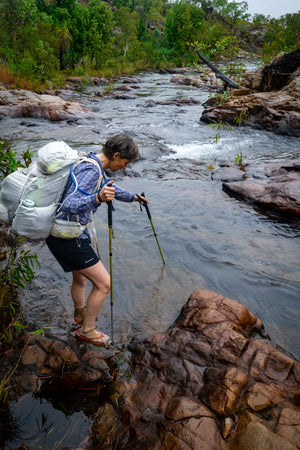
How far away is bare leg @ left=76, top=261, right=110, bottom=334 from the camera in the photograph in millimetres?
3064

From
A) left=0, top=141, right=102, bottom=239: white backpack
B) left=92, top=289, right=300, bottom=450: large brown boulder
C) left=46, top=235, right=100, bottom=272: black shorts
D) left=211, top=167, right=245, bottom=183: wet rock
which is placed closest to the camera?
left=92, top=289, right=300, bottom=450: large brown boulder

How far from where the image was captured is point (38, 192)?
8.77 feet

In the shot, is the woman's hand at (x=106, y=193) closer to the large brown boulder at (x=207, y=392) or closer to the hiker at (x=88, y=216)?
→ the hiker at (x=88, y=216)

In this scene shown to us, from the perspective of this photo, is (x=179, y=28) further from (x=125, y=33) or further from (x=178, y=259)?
(x=178, y=259)

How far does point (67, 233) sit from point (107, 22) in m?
39.9

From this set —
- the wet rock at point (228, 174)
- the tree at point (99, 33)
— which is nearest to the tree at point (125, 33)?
the tree at point (99, 33)

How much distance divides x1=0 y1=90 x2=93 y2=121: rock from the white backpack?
48.3ft

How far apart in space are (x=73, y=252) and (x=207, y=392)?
177 cm

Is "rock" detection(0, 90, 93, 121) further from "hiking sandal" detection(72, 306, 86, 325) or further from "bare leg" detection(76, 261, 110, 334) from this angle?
"bare leg" detection(76, 261, 110, 334)

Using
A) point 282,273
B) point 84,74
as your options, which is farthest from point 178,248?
point 84,74

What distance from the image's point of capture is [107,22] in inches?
1364

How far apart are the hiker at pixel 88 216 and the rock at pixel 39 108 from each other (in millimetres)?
14549

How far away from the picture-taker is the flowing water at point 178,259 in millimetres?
3830

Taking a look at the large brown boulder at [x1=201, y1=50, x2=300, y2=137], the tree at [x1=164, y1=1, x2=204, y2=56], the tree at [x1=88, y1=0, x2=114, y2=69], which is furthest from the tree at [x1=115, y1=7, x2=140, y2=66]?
the large brown boulder at [x1=201, y1=50, x2=300, y2=137]
